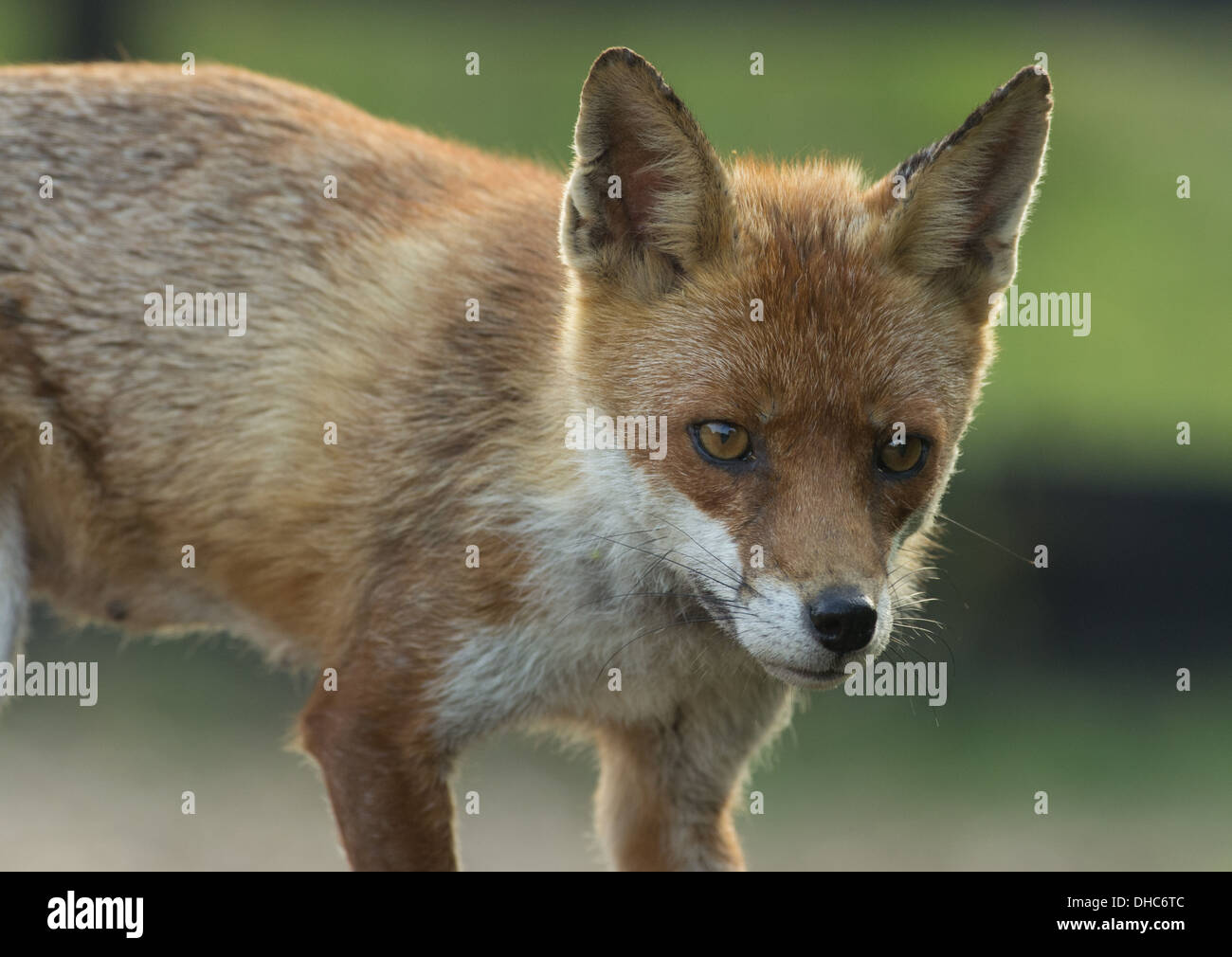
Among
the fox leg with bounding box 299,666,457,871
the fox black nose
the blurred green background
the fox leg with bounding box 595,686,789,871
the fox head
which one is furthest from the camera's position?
the blurred green background

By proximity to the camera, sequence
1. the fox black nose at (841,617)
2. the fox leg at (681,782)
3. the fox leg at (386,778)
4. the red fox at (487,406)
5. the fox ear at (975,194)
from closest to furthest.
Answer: the fox black nose at (841,617) < the red fox at (487,406) < the fox ear at (975,194) < the fox leg at (386,778) < the fox leg at (681,782)

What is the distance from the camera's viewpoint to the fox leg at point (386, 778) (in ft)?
17.8

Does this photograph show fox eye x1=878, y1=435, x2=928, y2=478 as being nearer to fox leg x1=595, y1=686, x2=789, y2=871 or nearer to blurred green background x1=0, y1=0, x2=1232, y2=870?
fox leg x1=595, y1=686, x2=789, y2=871

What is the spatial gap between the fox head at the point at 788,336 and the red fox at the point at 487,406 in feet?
0.04

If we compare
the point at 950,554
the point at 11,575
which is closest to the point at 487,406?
the point at 11,575

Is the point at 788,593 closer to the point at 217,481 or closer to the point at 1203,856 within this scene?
the point at 217,481

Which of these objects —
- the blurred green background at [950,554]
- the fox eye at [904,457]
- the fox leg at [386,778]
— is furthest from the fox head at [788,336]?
the blurred green background at [950,554]

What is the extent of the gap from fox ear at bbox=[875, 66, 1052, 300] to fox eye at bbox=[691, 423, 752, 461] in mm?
993

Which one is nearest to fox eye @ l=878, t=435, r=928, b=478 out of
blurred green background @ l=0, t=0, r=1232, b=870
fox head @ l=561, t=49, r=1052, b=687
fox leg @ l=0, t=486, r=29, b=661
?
fox head @ l=561, t=49, r=1052, b=687

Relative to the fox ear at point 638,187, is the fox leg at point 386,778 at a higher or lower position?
lower

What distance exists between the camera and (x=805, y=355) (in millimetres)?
4824

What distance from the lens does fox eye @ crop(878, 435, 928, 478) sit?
4852 mm

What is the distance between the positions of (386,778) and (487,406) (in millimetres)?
1489

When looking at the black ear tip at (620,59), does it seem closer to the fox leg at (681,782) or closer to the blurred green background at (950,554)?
the fox leg at (681,782)
